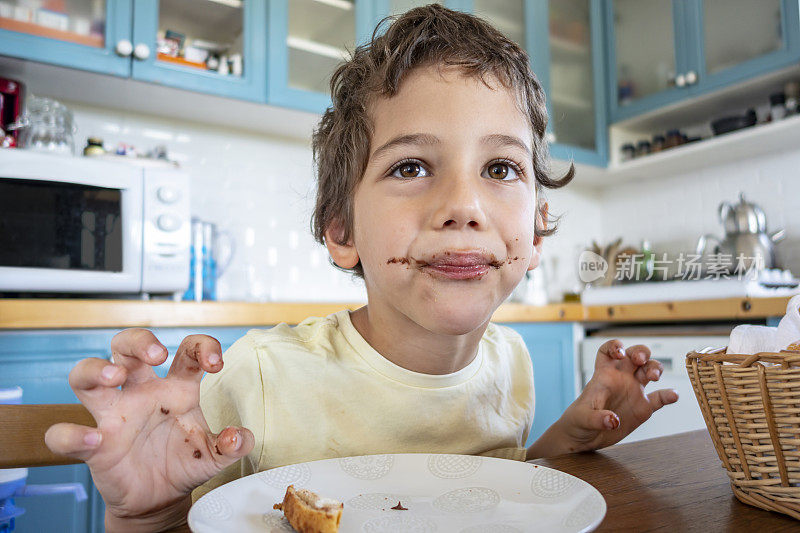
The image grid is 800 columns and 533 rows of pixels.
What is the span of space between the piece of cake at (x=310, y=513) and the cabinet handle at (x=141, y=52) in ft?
5.68

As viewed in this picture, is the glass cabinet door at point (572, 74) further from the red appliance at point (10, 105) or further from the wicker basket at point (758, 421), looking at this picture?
the wicker basket at point (758, 421)

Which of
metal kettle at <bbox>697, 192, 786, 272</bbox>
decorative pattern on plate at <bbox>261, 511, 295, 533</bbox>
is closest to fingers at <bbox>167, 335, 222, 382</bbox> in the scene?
decorative pattern on plate at <bbox>261, 511, 295, 533</bbox>

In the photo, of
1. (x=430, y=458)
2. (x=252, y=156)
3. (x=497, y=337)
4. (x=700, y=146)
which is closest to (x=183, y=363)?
(x=430, y=458)

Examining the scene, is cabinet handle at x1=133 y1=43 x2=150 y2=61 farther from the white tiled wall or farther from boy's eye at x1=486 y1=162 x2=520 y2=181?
the white tiled wall

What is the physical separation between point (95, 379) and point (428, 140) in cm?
43

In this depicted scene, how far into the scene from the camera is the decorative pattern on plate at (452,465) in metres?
0.51

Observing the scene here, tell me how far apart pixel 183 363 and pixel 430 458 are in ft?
0.74

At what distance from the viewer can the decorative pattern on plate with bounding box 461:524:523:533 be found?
39 cm

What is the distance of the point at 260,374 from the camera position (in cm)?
77

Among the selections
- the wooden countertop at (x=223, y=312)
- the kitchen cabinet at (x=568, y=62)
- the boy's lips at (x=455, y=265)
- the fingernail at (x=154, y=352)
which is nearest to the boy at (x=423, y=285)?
the boy's lips at (x=455, y=265)

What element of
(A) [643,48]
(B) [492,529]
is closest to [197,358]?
(B) [492,529]

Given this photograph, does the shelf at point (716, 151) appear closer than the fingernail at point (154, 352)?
No

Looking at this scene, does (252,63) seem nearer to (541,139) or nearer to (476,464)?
(541,139)

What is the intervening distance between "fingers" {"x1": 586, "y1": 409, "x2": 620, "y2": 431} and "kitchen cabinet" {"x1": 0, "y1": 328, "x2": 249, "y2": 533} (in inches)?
47.3
